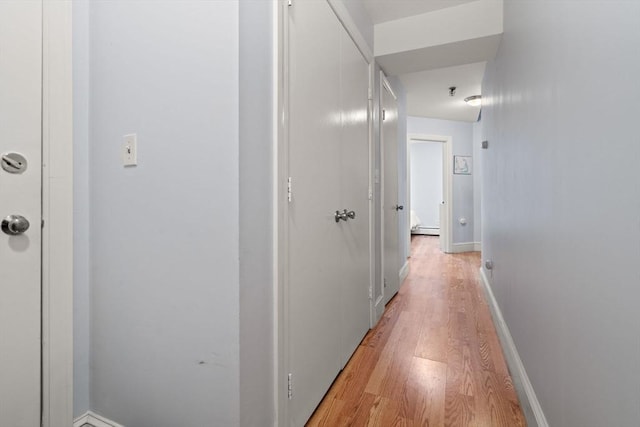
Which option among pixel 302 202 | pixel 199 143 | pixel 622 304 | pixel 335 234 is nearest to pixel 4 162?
pixel 199 143

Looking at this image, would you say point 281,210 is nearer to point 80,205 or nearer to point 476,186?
point 80,205

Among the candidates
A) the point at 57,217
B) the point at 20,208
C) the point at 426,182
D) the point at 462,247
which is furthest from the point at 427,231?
the point at 20,208

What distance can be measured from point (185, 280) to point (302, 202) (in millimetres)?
515

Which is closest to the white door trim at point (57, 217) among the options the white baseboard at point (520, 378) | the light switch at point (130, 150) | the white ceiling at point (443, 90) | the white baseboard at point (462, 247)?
the light switch at point (130, 150)

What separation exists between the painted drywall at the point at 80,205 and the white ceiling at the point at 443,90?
3.06 meters

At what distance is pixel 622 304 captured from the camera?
2.15 feet

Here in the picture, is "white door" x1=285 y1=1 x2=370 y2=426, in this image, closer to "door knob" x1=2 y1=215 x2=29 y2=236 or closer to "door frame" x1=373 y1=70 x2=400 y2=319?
"door frame" x1=373 y1=70 x2=400 y2=319

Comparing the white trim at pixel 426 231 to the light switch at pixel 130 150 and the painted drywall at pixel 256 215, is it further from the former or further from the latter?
the light switch at pixel 130 150

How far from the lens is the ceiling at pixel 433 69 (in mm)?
2143

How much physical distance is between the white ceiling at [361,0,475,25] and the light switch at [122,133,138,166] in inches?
72.1

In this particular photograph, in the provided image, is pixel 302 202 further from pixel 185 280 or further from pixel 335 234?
pixel 185 280

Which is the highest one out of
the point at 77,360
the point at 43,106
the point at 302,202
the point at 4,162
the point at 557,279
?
Result: the point at 43,106

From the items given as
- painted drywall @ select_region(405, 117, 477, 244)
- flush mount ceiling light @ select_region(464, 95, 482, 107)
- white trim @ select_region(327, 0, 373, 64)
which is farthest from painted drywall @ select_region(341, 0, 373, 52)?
painted drywall @ select_region(405, 117, 477, 244)

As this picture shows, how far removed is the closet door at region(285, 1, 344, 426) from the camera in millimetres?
1180
